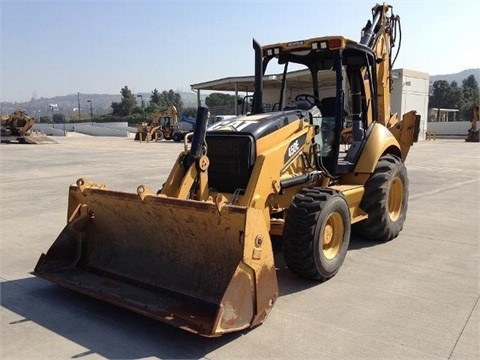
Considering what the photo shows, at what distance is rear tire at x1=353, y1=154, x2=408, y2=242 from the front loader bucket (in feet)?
9.11

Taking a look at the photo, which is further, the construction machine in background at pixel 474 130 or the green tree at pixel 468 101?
the green tree at pixel 468 101

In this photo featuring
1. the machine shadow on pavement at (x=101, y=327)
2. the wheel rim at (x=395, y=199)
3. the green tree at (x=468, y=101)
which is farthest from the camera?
the green tree at (x=468, y=101)

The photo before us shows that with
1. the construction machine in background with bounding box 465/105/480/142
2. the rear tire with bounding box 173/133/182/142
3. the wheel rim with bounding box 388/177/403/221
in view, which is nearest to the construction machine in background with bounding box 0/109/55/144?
the rear tire with bounding box 173/133/182/142

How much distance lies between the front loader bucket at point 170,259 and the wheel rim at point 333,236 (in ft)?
4.23

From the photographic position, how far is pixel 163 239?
4.70 m

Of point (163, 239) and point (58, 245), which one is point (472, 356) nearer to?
point (163, 239)

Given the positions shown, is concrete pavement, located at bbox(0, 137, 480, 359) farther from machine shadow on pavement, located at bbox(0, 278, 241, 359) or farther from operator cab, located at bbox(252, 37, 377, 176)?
operator cab, located at bbox(252, 37, 377, 176)

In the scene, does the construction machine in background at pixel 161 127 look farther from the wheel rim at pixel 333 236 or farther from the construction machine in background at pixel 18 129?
the wheel rim at pixel 333 236

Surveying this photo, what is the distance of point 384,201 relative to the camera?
21.1ft

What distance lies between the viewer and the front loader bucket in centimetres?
389

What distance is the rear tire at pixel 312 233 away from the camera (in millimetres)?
4789

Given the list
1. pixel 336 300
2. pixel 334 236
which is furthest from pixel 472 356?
pixel 334 236

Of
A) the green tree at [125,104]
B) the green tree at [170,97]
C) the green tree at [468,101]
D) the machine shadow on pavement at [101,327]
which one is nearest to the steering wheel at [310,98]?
the machine shadow on pavement at [101,327]

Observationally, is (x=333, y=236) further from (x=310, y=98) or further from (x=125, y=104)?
(x=125, y=104)
